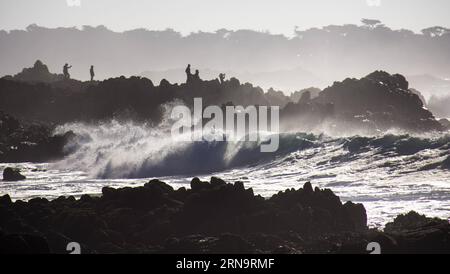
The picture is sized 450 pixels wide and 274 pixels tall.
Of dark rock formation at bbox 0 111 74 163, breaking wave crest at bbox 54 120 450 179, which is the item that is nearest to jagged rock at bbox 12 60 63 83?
dark rock formation at bbox 0 111 74 163

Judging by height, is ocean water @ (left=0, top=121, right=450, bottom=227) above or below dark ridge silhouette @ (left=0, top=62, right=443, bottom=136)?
below

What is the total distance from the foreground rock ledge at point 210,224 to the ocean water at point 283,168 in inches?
118

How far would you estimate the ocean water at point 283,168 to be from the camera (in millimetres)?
34906

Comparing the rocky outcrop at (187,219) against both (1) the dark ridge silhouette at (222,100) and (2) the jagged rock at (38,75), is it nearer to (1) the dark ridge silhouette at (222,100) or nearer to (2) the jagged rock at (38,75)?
(1) the dark ridge silhouette at (222,100)

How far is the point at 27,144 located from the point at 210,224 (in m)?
49.5

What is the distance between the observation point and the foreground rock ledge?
2138 centimetres

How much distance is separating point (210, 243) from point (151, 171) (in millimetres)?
33315

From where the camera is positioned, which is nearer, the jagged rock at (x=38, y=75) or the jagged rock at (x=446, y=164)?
the jagged rock at (x=446, y=164)

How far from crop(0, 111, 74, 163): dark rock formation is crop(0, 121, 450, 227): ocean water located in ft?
6.49

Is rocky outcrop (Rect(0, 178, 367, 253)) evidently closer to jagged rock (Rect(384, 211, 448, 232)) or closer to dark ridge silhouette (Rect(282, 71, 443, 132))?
jagged rock (Rect(384, 211, 448, 232))

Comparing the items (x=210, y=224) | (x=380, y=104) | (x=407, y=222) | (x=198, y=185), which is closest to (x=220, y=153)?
(x=380, y=104)

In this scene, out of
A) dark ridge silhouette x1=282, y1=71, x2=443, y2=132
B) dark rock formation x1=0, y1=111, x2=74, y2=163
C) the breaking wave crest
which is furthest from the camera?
dark ridge silhouette x1=282, y1=71, x2=443, y2=132

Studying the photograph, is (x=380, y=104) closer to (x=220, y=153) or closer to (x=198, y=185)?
(x=220, y=153)

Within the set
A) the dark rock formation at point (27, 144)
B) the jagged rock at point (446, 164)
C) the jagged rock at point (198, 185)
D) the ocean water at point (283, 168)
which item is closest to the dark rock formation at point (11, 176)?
the ocean water at point (283, 168)
